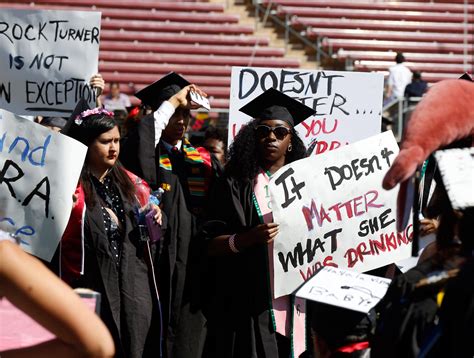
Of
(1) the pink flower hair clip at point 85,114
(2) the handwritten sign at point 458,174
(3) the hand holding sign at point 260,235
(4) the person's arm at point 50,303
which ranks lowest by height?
(3) the hand holding sign at point 260,235

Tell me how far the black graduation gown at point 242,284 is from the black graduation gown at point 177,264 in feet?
0.52

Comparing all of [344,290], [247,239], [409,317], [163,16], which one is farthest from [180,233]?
[163,16]

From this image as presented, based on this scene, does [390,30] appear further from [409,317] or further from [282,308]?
[409,317]

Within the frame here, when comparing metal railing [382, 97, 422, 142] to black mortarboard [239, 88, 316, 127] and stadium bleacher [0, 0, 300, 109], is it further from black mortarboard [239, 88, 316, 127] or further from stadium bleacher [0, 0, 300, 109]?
black mortarboard [239, 88, 316, 127]

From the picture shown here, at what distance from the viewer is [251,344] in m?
4.92

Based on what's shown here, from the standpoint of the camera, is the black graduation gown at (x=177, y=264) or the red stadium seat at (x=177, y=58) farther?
the red stadium seat at (x=177, y=58)

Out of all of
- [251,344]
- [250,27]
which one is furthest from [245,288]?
[250,27]

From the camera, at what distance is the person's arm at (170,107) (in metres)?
5.23

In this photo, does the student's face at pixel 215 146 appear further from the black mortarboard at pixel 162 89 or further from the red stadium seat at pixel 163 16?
the red stadium seat at pixel 163 16

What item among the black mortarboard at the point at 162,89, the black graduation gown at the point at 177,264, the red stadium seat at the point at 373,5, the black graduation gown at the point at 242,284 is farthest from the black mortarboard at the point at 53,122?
the red stadium seat at the point at 373,5

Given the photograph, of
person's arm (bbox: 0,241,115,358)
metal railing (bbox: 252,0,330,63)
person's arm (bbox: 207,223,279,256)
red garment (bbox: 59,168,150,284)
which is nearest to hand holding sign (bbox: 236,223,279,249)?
person's arm (bbox: 207,223,279,256)

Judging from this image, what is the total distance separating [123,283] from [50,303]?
9.06 ft

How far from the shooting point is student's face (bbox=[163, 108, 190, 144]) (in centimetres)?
539

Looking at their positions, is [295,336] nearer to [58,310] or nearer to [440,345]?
[440,345]
